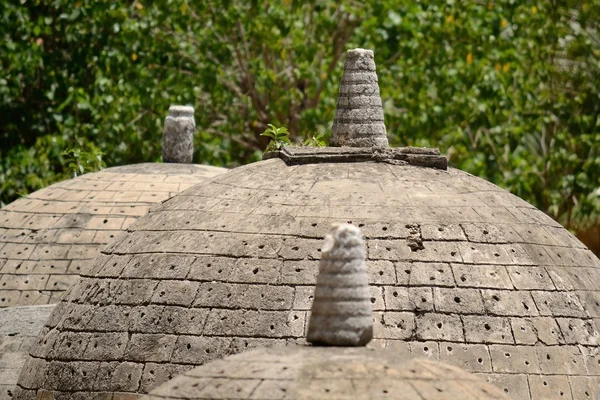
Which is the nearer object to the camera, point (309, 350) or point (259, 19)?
point (309, 350)

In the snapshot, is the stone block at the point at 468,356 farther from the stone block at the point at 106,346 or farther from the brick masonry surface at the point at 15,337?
the brick masonry surface at the point at 15,337

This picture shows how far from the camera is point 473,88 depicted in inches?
811

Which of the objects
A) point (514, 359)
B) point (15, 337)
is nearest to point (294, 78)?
point (15, 337)

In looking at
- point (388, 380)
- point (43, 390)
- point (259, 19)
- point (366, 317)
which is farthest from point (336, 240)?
point (259, 19)

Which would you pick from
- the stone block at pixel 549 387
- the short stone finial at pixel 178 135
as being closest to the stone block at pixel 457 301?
the stone block at pixel 549 387

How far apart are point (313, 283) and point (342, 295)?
2090 millimetres

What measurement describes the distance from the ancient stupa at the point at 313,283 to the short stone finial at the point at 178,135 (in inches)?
216

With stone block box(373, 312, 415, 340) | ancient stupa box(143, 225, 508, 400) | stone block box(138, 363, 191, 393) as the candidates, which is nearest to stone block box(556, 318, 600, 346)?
stone block box(373, 312, 415, 340)

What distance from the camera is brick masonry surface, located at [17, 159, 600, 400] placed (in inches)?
344

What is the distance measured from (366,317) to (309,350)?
0.36 meters

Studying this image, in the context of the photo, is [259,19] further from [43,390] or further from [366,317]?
[366,317]

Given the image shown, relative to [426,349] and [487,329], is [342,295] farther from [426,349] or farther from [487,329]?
[487,329]

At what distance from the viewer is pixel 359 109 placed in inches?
408

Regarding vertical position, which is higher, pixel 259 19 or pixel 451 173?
pixel 451 173
